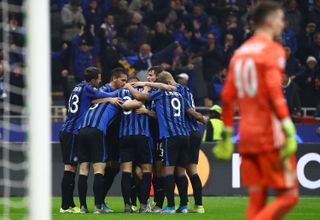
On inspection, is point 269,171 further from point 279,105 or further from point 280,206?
point 279,105

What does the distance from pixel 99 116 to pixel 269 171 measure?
20.4 ft

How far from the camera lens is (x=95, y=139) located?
1373 centimetres

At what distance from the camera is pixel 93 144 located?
45.1ft

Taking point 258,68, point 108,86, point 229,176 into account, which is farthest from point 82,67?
point 258,68

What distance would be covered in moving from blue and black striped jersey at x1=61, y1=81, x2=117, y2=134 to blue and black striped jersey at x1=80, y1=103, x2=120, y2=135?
3.9 inches

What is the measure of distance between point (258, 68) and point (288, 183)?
93cm

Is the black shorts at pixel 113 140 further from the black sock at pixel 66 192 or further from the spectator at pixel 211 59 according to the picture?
the spectator at pixel 211 59

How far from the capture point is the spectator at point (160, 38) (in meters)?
21.6

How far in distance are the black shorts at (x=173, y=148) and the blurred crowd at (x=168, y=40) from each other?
615 centimetres

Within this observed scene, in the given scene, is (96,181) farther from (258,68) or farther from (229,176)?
(258,68)

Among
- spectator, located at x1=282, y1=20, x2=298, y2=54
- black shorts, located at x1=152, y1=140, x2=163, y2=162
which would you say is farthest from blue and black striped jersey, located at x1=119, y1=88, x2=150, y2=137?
spectator, located at x1=282, y1=20, x2=298, y2=54

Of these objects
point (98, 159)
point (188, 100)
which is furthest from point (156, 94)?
point (98, 159)

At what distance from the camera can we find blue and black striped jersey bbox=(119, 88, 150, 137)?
13.9 metres

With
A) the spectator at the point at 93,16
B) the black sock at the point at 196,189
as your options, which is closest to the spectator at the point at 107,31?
the spectator at the point at 93,16
